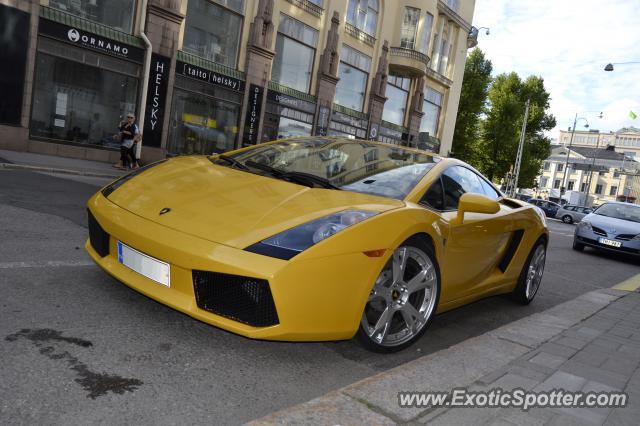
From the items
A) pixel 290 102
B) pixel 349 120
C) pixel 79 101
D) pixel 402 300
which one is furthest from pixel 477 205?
pixel 349 120

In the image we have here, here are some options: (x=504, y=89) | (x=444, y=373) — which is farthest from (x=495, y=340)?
(x=504, y=89)

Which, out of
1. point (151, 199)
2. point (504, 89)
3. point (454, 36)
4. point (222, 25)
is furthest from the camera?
point (504, 89)

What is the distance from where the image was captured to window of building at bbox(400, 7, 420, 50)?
27.8m

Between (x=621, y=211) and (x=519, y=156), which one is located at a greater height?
(x=519, y=156)

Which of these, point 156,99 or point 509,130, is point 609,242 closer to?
point 156,99

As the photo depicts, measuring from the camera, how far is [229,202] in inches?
120

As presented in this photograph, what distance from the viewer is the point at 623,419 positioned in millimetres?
2574

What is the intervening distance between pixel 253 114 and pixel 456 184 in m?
17.1

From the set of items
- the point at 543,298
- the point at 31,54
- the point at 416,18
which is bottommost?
the point at 543,298

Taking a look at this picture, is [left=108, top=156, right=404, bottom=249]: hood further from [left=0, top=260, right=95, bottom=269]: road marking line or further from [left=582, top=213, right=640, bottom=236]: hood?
[left=582, top=213, right=640, bottom=236]: hood

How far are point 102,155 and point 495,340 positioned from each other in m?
15.0

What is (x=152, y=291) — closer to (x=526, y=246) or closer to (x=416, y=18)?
(x=526, y=246)

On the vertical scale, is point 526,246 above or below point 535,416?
above

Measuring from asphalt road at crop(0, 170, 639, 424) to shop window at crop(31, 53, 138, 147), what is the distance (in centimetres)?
1167
